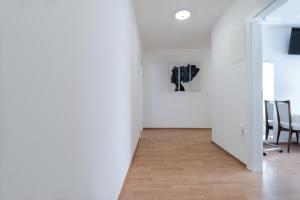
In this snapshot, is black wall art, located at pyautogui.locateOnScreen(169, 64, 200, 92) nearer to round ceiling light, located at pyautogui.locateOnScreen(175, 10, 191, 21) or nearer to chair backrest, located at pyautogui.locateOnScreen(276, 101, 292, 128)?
round ceiling light, located at pyautogui.locateOnScreen(175, 10, 191, 21)

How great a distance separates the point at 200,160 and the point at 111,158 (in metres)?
1.94

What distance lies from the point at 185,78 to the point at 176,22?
8.63ft

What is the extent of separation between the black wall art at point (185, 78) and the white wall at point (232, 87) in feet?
6.94

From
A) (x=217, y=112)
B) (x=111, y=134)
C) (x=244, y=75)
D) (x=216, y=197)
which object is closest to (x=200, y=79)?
(x=217, y=112)

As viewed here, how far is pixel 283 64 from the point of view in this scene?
459 centimetres

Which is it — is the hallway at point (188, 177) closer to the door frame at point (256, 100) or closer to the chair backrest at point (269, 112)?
the door frame at point (256, 100)

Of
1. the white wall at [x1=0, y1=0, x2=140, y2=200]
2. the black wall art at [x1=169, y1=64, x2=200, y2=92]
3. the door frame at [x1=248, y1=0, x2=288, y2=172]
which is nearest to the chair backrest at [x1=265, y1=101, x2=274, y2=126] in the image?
the door frame at [x1=248, y1=0, x2=288, y2=172]

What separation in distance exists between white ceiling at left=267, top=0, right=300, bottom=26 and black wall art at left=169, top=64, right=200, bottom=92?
2575 millimetres

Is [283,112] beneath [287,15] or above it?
beneath

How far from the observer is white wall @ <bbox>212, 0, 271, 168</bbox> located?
2723 millimetres

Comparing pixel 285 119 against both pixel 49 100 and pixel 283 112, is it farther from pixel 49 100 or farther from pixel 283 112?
pixel 49 100

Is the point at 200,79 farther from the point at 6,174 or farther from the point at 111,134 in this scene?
the point at 6,174

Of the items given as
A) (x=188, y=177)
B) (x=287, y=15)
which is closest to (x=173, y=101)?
(x=287, y=15)

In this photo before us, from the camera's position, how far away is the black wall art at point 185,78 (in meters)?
6.48
